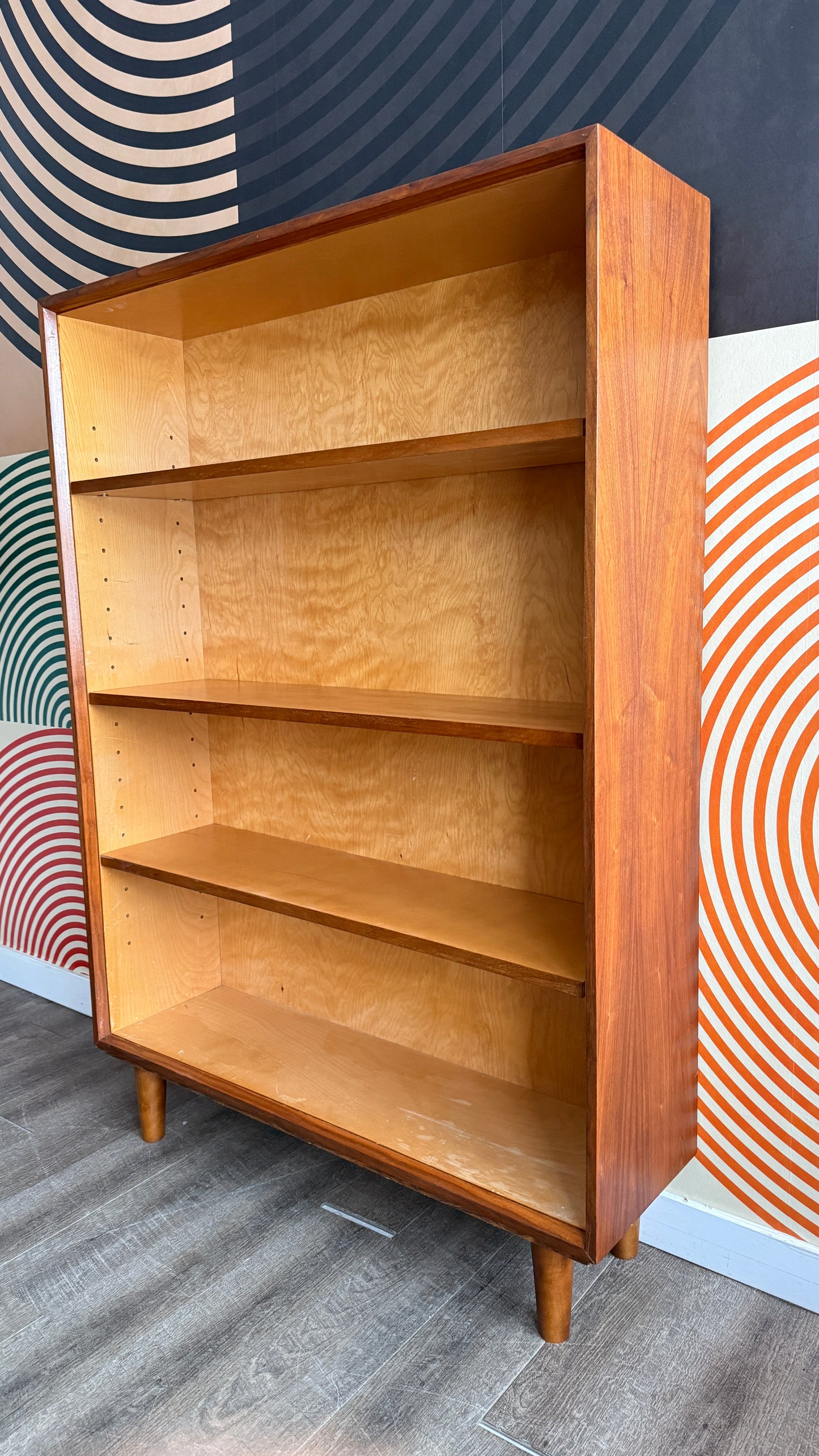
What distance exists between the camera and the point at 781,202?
1602mm

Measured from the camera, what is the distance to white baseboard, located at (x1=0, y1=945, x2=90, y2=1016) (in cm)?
319

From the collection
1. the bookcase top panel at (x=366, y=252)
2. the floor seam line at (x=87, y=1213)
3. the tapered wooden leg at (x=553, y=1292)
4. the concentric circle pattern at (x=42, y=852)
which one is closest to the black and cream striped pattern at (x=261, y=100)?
the bookcase top panel at (x=366, y=252)

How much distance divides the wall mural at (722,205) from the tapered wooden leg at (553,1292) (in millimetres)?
373

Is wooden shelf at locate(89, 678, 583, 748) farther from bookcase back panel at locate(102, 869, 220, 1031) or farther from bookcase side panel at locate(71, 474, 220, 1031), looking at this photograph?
bookcase back panel at locate(102, 869, 220, 1031)

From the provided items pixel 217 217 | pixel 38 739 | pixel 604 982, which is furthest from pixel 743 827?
pixel 38 739

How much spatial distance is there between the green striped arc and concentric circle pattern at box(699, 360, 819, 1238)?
6.61 feet

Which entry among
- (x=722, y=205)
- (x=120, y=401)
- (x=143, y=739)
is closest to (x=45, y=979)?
(x=143, y=739)

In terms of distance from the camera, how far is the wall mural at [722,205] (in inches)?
63.9

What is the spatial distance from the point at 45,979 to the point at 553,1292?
7.10ft

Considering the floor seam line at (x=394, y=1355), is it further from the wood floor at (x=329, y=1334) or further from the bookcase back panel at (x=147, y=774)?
the bookcase back panel at (x=147, y=774)

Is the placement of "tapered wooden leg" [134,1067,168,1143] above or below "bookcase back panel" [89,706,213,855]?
below

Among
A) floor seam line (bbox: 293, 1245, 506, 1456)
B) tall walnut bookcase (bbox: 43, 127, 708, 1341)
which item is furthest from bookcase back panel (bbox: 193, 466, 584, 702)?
floor seam line (bbox: 293, 1245, 506, 1456)

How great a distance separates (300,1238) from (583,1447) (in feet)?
2.26

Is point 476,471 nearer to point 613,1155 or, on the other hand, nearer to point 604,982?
point 604,982
